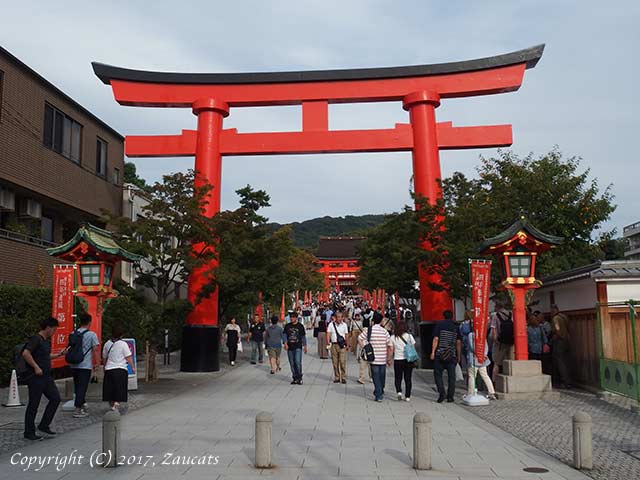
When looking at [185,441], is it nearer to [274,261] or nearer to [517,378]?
[517,378]

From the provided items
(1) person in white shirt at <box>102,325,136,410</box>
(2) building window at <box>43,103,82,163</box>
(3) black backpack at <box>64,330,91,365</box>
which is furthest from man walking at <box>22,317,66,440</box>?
(2) building window at <box>43,103,82,163</box>

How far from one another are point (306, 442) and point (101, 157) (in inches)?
729

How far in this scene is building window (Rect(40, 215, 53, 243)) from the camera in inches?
809

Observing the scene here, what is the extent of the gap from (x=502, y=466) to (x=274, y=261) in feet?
40.9

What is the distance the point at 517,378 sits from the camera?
1216 cm

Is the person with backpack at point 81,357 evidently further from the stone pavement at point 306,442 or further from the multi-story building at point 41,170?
the multi-story building at point 41,170

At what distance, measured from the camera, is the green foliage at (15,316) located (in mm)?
13398

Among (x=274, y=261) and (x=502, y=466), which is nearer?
(x=502, y=466)

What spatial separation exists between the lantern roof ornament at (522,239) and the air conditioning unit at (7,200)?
13857 mm

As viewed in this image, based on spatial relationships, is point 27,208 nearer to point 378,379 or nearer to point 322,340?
point 322,340

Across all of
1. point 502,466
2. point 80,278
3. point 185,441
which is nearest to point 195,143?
point 80,278

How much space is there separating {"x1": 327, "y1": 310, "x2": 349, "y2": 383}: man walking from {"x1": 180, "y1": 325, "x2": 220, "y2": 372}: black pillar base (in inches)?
173

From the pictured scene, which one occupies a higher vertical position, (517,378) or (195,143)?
(195,143)

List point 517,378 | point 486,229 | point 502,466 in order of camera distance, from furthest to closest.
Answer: point 486,229
point 517,378
point 502,466
